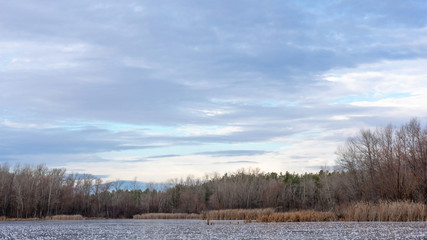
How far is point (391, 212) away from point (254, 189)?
258ft

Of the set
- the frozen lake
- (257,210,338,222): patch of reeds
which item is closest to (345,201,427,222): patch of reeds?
(257,210,338,222): patch of reeds

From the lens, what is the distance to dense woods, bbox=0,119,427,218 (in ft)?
185

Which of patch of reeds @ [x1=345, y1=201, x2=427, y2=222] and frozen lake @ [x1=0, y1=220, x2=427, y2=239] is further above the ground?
patch of reeds @ [x1=345, y1=201, x2=427, y2=222]

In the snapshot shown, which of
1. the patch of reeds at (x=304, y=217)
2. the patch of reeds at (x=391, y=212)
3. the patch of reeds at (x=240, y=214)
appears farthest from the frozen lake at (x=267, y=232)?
the patch of reeds at (x=240, y=214)

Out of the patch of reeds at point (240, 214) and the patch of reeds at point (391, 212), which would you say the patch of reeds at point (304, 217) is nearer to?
the patch of reeds at point (391, 212)

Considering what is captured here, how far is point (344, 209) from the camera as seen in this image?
132ft

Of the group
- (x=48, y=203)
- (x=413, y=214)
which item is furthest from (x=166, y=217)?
(x=413, y=214)

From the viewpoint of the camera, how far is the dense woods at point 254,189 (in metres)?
56.4

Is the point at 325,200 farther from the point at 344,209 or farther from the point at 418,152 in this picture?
the point at 344,209

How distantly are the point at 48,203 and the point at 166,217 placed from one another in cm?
2475

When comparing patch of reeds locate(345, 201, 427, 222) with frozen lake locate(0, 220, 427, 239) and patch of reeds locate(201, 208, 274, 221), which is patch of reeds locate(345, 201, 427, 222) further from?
patch of reeds locate(201, 208, 274, 221)

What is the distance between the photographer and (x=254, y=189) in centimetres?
11219

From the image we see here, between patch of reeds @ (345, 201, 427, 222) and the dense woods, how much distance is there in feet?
22.7

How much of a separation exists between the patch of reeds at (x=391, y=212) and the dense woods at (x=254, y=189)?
22.7 feet
